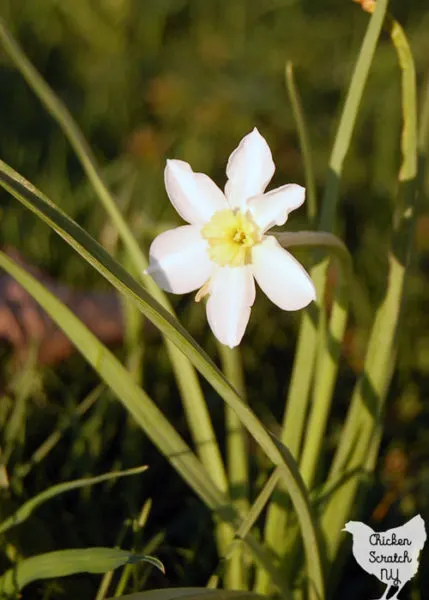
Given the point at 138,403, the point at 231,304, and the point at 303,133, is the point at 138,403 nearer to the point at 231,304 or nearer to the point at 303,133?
the point at 231,304

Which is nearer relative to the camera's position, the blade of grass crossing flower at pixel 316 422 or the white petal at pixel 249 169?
the white petal at pixel 249 169

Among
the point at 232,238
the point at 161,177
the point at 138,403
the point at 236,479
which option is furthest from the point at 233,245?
the point at 161,177

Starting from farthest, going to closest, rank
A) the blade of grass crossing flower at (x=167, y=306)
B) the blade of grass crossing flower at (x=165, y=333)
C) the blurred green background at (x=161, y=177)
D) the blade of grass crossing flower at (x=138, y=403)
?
the blurred green background at (x=161, y=177) < the blade of grass crossing flower at (x=167, y=306) < the blade of grass crossing flower at (x=138, y=403) < the blade of grass crossing flower at (x=165, y=333)

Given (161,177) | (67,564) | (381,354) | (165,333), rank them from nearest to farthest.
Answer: (165,333) → (67,564) → (381,354) → (161,177)

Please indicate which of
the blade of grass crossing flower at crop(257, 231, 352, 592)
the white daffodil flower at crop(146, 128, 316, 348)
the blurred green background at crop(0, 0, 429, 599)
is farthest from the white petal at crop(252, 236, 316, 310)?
the blurred green background at crop(0, 0, 429, 599)

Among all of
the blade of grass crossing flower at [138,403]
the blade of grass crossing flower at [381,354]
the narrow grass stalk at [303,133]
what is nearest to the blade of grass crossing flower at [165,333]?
the blade of grass crossing flower at [138,403]

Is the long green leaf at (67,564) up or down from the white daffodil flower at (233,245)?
down

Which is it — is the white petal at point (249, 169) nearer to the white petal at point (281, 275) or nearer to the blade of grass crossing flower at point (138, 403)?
the white petal at point (281, 275)

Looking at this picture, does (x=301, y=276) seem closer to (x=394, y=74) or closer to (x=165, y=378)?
(x=165, y=378)
